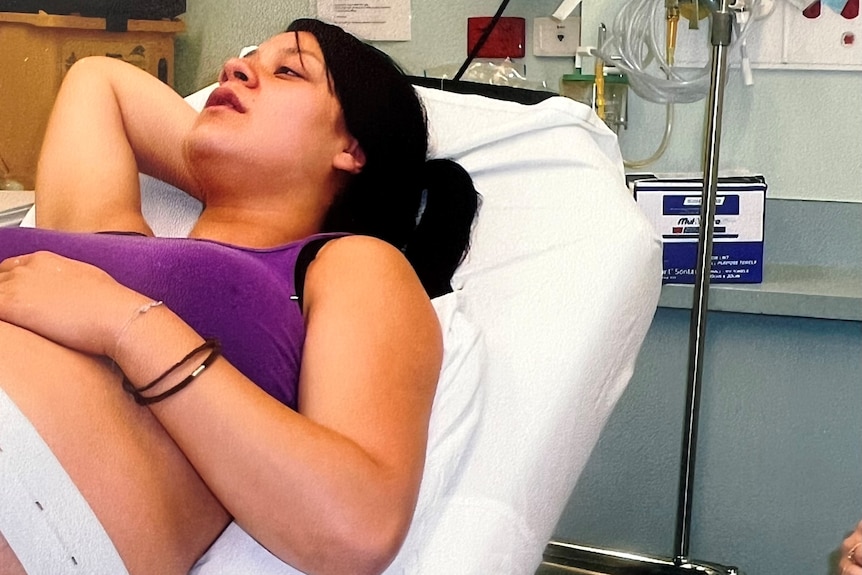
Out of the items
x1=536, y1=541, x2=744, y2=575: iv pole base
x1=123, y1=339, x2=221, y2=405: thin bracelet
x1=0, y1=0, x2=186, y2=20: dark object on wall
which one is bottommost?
x1=536, y1=541, x2=744, y2=575: iv pole base

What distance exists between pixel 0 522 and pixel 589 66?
1270 millimetres

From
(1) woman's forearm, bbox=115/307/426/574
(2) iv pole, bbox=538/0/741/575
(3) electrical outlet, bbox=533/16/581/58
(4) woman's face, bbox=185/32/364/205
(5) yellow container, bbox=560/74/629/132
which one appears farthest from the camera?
(3) electrical outlet, bbox=533/16/581/58

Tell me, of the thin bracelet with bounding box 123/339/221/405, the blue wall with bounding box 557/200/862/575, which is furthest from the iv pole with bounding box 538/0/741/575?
the thin bracelet with bounding box 123/339/221/405

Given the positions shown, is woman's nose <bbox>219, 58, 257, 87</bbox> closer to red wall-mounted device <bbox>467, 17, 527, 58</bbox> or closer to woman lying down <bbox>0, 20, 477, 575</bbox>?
woman lying down <bbox>0, 20, 477, 575</bbox>

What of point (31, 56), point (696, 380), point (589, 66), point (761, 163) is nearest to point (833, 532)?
point (696, 380)

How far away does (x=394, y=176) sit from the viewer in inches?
42.5

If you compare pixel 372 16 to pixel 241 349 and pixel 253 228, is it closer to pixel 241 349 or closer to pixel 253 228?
pixel 253 228

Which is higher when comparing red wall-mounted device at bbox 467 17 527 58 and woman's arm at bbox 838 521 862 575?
red wall-mounted device at bbox 467 17 527 58

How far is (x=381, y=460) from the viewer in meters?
0.75

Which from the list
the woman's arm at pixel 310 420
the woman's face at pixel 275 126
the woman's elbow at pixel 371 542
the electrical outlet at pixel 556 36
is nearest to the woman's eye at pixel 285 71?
the woman's face at pixel 275 126

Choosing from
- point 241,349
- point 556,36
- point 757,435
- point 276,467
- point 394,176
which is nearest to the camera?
point 276,467

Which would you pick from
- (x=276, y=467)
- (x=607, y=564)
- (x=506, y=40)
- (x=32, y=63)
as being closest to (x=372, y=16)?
(x=506, y=40)

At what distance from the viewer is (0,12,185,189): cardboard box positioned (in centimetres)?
182

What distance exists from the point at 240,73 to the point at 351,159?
0.15 meters
